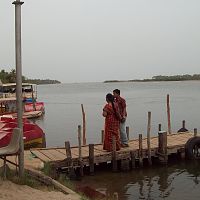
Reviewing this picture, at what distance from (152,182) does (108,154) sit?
5.15ft

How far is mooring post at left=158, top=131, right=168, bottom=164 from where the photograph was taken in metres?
13.3

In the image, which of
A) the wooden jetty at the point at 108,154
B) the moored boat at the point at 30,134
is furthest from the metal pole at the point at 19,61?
the moored boat at the point at 30,134

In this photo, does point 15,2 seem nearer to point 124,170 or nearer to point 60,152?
point 60,152

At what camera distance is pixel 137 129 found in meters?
29.0

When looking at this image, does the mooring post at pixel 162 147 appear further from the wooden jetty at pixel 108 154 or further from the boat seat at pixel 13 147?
the boat seat at pixel 13 147

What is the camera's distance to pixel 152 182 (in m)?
12.3

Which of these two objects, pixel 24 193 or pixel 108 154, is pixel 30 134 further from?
pixel 24 193

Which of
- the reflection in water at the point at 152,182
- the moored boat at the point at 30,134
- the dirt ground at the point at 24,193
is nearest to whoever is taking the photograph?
the dirt ground at the point at 24,193

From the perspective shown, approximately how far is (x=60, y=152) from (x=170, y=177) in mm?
3563

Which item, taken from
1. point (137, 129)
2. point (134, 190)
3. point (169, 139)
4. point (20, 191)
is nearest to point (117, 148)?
point (134, 190)

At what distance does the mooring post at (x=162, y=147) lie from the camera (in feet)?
43.5

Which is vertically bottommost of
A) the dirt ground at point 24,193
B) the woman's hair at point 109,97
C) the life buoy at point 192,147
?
the life buoy at point 192,147

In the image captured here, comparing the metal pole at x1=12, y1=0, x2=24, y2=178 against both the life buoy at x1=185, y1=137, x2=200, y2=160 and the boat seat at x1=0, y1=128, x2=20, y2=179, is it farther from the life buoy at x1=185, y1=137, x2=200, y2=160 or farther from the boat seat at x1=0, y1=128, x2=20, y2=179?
the life buoy at x1=185, y1=137, x2=200, y2=160

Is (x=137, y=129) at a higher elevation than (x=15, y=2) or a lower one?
lower
